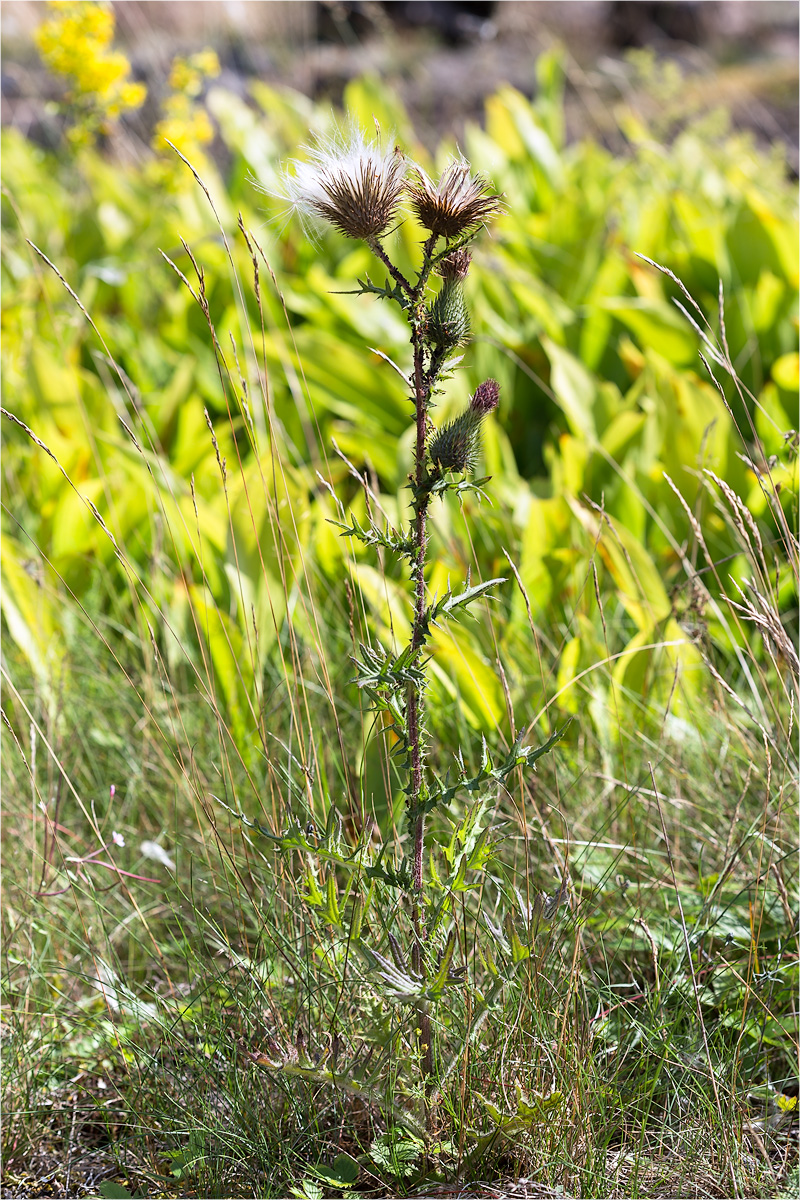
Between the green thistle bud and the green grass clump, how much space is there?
0.65 feet

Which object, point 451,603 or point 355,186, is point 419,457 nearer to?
point 451,603

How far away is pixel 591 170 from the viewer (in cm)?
384

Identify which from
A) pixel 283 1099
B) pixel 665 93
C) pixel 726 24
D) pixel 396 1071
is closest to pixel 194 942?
pixel 283 1099

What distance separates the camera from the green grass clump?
1.08 metres

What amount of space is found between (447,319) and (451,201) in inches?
3.9

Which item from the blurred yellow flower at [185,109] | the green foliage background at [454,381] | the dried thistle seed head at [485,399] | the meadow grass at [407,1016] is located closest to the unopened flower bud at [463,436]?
the dried thistle seed head at [485,399]

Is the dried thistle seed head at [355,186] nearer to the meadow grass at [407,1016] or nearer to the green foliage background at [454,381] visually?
the meadow grass at [407,1016]

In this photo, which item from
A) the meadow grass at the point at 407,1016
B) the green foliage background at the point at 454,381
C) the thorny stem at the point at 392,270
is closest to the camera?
the thorny stem at the point at 392,270

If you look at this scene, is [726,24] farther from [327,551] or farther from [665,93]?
[327,551]

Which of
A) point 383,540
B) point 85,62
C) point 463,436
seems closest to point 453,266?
point 463,436

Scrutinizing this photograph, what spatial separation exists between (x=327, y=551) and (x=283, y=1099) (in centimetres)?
106

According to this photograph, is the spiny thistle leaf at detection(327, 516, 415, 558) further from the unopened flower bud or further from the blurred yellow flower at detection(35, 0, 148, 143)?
the blurred yellow flower at detection(35, 0, 148, 143)

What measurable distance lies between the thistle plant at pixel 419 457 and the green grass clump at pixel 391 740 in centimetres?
2

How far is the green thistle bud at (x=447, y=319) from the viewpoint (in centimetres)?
89
